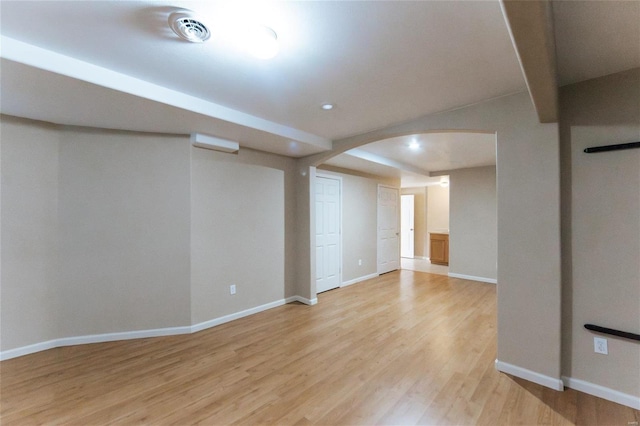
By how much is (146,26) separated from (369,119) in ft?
6.90

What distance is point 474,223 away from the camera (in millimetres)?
5812

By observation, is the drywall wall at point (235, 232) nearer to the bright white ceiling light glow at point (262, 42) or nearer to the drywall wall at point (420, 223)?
the bright white ceiling light glow at point (262, 42)

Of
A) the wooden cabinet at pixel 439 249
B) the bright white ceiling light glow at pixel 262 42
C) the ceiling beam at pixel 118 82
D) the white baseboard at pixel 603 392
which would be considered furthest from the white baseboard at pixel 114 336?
the wooden cabinet at pixel 439 249

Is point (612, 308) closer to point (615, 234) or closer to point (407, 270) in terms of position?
point (615, 234)

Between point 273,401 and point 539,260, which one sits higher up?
point 539,260

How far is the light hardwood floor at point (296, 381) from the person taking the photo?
1.87 m

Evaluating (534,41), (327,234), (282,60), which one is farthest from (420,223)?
(534,41)

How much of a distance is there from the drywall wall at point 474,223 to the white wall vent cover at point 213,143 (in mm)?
4865

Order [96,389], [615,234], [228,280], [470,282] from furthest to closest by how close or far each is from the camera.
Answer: [470,282] → [228,280] → [96,389] → [615,234]

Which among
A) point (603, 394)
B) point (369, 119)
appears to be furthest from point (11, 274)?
point (603, 394)

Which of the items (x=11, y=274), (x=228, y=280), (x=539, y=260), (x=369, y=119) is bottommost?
(x=228, y=280)

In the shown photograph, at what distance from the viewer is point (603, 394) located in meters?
2.01

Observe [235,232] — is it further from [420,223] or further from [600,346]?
[420,223]

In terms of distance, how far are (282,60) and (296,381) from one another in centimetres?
248
